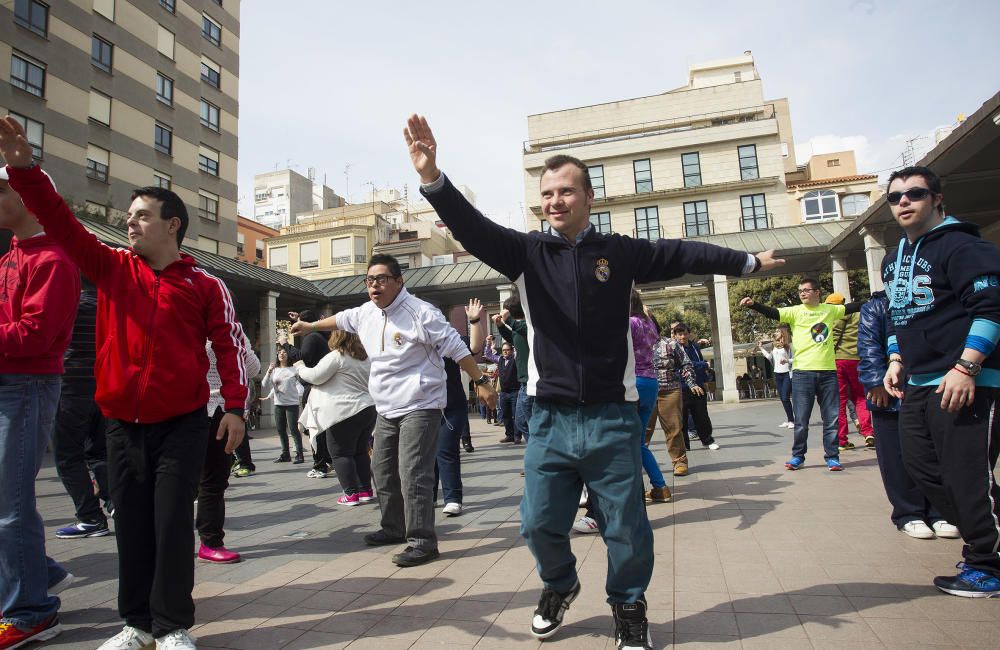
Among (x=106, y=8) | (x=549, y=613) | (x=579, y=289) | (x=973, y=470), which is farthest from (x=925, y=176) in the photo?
(x=106, y=8)

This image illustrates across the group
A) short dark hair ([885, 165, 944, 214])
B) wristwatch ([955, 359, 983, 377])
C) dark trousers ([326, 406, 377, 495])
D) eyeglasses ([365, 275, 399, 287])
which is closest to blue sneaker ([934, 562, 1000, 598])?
wristwatch ([955, 359, 983, 377])

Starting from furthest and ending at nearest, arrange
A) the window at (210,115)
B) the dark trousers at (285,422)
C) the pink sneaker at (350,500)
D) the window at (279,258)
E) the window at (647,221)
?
the window at (279,258)
the window at (647,221)
the window at (210,115)
the dark trousers at (285,422)
the pink sneaker at (350,500)

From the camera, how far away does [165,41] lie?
1214 inches

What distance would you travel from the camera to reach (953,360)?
124 inches

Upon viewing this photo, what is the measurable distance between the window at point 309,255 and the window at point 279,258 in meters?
1.59

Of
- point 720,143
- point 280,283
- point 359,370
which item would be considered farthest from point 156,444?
point 720,143

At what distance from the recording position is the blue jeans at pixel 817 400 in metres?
6.89

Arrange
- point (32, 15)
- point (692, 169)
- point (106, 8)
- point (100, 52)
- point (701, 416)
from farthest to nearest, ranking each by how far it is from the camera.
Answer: point (692, 169), point (106, 8), point (100, 52), point (32, 15), point (701, 416)

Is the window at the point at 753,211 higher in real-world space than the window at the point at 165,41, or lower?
lower

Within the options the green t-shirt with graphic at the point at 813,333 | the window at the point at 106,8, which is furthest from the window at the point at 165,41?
the green t-shirt with graphic at the point at 813,333

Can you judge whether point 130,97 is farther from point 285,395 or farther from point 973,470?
point 973,470

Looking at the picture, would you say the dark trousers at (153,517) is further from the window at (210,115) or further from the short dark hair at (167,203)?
the window at (210,115)

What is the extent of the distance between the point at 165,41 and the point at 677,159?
32186 mm

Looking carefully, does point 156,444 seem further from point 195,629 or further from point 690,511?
point 690,511
